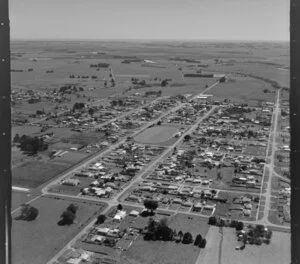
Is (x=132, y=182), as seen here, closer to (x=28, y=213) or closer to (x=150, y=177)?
(x=150, y=177)

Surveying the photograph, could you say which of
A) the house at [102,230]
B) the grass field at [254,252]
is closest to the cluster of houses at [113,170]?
the house at [102,230]

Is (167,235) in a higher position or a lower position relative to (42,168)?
lower

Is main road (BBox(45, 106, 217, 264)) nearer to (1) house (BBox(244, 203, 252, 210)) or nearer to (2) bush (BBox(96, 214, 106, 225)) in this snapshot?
(2) bush (BBox(96, 214, 106, 225))

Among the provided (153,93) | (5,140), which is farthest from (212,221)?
(153,93)

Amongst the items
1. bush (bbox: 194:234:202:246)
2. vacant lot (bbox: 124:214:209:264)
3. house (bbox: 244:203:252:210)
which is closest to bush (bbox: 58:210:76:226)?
vacant lot (bbox: 124:214:209:264)

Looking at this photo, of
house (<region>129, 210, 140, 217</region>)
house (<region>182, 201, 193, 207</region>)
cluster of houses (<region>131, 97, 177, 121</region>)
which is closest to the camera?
house (<region>129, 210, 140, 217</region>)
